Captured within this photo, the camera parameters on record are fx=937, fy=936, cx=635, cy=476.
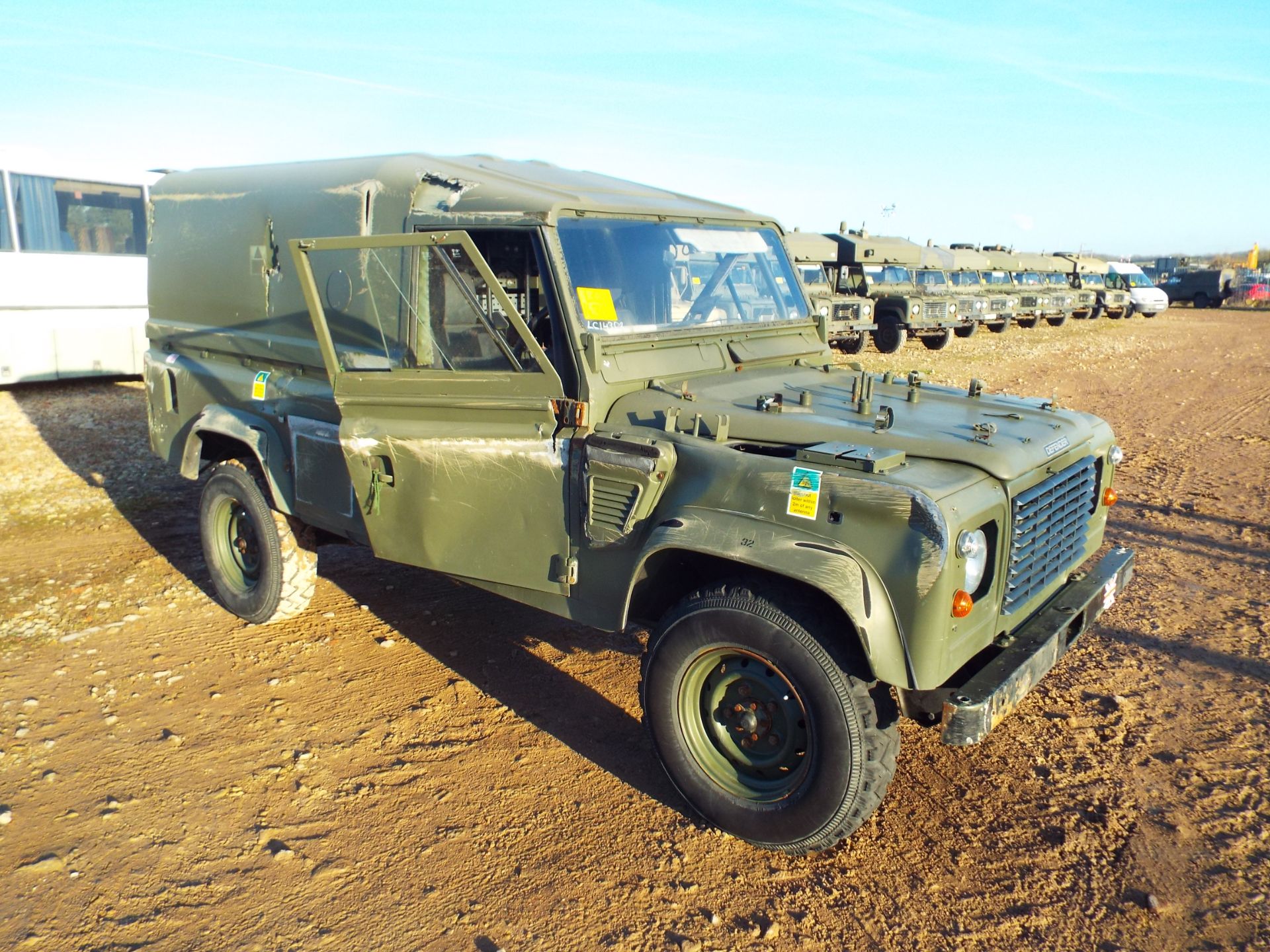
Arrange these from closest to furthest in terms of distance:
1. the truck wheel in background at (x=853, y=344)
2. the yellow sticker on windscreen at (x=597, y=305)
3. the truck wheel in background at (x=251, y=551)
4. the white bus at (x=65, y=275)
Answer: the yellow sticker on windscreen at (x=597, y=305) < the truck wheel in background at (x=251, y=551) < the white bus at (x=65, y=275) < the truck wheel in background at (x=853, y=344)

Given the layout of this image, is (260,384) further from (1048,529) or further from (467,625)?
(1048,529)

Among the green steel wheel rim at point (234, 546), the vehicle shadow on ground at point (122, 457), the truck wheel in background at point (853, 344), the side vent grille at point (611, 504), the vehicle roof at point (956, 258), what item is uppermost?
the vehicle roof at point (956, 258)

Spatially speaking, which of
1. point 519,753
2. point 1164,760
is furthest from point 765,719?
point 1164,760

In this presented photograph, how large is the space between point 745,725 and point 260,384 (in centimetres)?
299

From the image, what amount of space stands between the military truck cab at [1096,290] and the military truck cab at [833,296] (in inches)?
477

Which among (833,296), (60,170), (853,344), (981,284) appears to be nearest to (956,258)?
(981,284)

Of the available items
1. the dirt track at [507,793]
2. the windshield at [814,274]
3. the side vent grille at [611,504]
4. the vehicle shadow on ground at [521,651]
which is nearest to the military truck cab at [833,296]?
the windshield at [814,274]

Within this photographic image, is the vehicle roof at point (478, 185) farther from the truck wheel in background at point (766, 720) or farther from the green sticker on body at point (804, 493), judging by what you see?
the truck wheel in background at point (766, 720)

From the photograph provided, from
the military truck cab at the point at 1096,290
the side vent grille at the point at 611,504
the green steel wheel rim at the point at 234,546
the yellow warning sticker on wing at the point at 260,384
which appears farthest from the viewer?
the military truck cab at the point at 1096,290

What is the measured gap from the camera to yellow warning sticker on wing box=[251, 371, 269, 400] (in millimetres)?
4641

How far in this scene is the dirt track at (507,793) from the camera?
2861 millimetres

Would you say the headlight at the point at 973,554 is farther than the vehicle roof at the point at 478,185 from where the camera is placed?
No

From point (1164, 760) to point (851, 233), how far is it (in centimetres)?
1923

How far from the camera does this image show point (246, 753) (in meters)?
3.80
